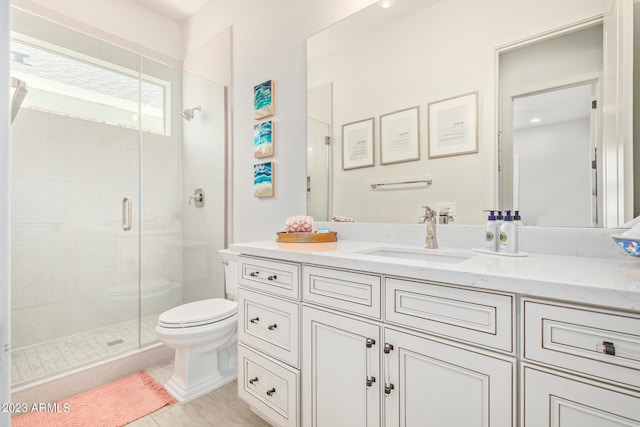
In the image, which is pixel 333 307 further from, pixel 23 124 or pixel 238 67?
pixel 23 124

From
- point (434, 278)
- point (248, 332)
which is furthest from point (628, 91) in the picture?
point (248, 332)

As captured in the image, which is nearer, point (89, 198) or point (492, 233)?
point (492, 233)

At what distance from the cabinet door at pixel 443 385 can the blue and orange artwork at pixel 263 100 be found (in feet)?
5.50

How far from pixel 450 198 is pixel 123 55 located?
274 cm

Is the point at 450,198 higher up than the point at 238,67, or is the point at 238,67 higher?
the point at 238,67

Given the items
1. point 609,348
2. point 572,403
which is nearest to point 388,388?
point 572,403

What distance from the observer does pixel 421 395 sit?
895 mm

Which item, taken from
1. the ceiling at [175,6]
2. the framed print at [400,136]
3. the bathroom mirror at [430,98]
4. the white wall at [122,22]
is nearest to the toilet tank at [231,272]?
the bathroom mirror at [430,98]

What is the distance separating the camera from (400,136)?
150 cm

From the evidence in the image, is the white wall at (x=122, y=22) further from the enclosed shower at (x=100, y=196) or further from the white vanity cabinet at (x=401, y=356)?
the white vanity cabinet at (x=401, y=356)

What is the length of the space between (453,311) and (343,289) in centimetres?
38

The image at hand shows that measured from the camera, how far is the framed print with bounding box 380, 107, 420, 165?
1448 millimetres

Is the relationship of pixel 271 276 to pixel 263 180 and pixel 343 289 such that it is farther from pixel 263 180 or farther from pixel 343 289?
pixel 263 180

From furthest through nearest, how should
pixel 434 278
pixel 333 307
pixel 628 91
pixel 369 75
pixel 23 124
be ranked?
1. pixel 23 124
2. pixel 369 75
3. pixel 333 307
4. pixel 628 91
5. pixel 434 278
